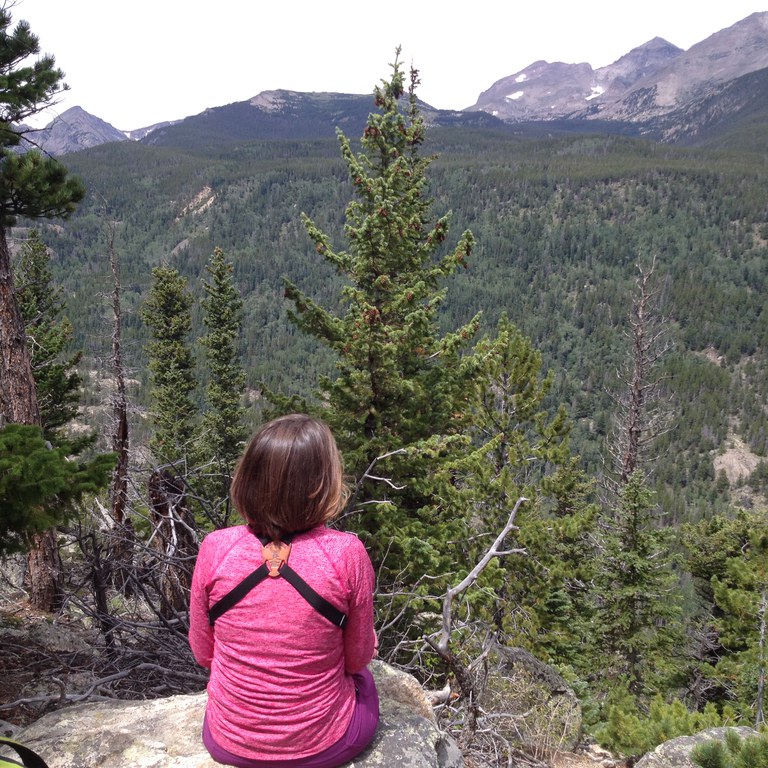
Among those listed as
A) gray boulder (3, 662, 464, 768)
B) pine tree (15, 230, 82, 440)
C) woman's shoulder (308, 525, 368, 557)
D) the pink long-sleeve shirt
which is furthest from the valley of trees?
woman's shoulder (308, 525, 368, 557)

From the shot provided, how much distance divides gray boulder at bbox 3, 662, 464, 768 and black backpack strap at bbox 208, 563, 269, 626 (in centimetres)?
88

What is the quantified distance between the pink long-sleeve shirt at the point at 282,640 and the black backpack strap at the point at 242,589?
2 cm

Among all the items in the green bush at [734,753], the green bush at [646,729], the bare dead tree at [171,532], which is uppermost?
the bare dead tree at [171,532]

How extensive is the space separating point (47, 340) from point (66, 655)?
518 inches

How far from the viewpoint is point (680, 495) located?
114 metres

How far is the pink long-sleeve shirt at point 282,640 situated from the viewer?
7.41ft

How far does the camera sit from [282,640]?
7.44 feet

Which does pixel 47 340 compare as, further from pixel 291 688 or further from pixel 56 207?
pixel 291 688

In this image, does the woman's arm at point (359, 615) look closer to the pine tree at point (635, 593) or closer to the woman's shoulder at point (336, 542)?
the woman's shoulder at point (336, 542)

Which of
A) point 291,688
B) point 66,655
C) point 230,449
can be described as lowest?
point 230,449

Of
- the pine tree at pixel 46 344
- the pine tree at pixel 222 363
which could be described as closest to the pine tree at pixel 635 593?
the pine tree at pixel 46 344

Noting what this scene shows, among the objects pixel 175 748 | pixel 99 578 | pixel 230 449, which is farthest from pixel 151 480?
pixel 230 449

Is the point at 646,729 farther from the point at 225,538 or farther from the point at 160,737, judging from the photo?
the point at 225,538

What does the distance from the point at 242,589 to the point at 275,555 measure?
0.62 ft
